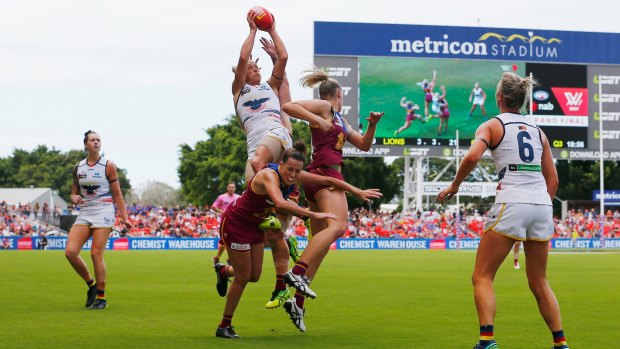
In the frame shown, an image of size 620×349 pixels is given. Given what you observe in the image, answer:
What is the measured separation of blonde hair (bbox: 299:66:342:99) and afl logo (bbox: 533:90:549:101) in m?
43.4

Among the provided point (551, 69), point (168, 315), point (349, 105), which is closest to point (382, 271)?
point (168, 315)

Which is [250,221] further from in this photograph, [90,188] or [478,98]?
[478,98]

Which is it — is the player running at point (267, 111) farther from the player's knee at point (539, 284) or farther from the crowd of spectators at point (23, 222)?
the crowd of spectators at point (23, 222)

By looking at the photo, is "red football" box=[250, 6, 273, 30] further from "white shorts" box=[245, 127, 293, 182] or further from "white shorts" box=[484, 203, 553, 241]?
"white shorts" box=[484, 203, 553, 241]

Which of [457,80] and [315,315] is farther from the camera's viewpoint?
[457,80]

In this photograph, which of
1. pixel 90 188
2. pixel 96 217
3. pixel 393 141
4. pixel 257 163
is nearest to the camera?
pixel 257 163

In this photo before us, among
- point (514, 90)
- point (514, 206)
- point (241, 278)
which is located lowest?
point (241, 278)

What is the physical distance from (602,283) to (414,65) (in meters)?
33.5

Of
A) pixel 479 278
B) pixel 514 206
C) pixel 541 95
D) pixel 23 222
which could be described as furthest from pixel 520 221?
pixel 23 222

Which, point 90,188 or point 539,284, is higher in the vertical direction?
point 90,188

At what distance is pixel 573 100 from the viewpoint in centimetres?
5356

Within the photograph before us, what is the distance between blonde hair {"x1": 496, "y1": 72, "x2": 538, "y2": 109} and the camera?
27.0 feet

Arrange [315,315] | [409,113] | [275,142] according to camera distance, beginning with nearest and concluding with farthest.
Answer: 1. [275,142]
2. [315,315]
3. [409,113]

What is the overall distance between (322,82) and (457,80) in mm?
42531
